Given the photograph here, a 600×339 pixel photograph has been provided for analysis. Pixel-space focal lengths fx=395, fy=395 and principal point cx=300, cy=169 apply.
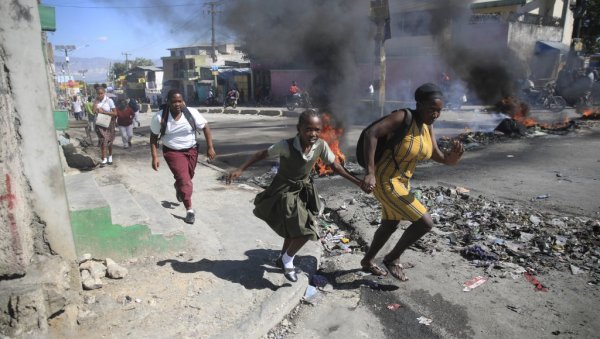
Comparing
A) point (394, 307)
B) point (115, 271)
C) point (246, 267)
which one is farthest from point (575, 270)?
point (115, 271)

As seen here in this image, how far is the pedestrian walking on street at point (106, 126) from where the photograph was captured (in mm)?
7473

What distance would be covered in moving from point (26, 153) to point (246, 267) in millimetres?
1748

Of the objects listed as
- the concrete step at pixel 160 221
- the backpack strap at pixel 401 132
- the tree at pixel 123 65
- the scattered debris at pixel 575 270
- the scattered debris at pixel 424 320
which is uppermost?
the tree at pixel 123 65

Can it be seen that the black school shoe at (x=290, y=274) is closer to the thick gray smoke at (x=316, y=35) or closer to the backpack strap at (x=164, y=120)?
the backpack strap at (x=164, y=120)

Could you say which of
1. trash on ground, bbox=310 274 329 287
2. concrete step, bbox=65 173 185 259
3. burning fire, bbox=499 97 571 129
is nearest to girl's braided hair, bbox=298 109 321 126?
trash on ground, bbox=310 274 329 287

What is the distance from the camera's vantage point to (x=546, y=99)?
15977 millimetres

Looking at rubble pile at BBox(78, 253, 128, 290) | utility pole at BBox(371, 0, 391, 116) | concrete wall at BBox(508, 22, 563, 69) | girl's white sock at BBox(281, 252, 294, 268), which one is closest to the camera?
rubble pile at BBox(78, 253, 128, 290)

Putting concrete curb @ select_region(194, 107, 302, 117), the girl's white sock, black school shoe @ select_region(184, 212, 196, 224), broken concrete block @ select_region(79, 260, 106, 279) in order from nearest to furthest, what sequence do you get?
broken concrete block @ select_region(79, 260, 106, 279) → the girl's white sock → black school shoe @ select_region(184, 212, 196, 224) → concrete curb @ select_region(194, 107, 302, 117)

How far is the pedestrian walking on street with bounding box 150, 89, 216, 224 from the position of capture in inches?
157

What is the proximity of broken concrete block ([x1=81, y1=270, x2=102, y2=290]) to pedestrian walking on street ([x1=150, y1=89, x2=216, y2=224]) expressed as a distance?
4.36ft

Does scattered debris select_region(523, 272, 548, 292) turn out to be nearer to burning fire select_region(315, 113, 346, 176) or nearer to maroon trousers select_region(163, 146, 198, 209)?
maroon trousers select_region(163, 146, 198, 209)

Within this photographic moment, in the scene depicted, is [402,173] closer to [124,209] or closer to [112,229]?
[112,229]

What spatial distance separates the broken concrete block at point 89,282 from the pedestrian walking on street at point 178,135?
1329 mm

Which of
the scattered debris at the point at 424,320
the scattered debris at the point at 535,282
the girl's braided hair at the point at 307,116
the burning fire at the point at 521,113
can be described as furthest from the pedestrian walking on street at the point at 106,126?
the burning fire at the point at 521,113
